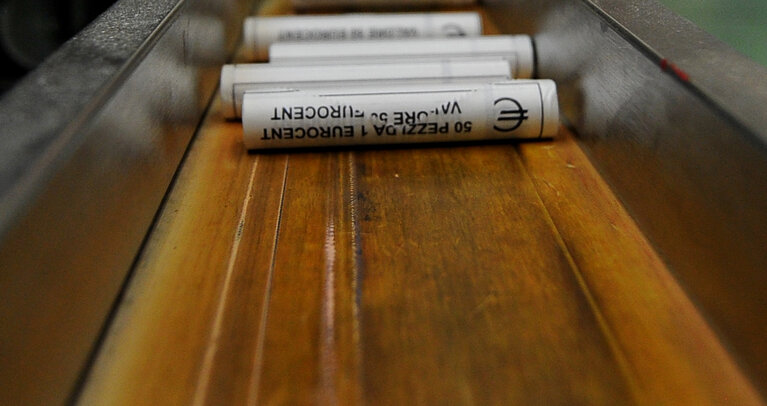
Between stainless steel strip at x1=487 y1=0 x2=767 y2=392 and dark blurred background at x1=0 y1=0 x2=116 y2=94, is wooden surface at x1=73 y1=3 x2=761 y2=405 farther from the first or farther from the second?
dark blurred background at x1=0 y1=0 x2=116 y2=94

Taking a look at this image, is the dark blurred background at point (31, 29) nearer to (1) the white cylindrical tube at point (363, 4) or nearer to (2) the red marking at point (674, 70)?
(1) the white cylindrical tube at point (363, 4)

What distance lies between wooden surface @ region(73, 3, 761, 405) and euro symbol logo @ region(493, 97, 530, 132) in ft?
0.26

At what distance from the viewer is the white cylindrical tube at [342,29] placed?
1295 mm

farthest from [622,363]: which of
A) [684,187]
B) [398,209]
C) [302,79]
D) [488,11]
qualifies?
[488,11]

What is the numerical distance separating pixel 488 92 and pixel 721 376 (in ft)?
1.72

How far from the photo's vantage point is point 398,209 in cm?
77

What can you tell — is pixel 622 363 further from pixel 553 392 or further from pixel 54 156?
pixel 54 156

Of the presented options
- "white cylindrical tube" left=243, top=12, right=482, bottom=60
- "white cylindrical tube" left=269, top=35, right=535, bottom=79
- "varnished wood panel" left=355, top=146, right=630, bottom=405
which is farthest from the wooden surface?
"white cylindrical tube" left=243, top=12, right=482, bottom=60

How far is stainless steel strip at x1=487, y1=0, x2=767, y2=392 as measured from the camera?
0.53 metres

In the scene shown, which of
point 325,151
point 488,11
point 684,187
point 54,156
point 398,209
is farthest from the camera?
point 488,11

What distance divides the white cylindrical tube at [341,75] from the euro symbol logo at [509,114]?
114 mm

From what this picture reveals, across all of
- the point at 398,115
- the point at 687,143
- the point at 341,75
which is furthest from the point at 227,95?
the point at 687,143

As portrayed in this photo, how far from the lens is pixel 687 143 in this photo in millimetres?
632

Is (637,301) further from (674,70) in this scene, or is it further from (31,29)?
(31,29)
